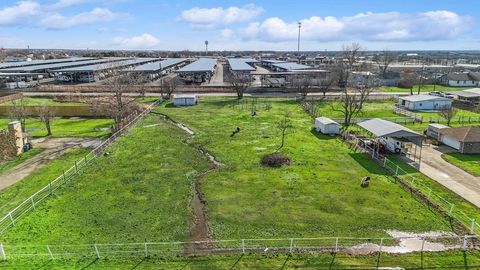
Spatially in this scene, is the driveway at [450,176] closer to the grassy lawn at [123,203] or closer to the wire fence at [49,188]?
the grassy lawn at [123,203]

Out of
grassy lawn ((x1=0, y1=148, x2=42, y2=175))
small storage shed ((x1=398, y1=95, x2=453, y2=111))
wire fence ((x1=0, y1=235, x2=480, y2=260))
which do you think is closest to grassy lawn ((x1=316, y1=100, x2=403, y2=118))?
small storage shed ((x1=398, y1=95, x2=453, y2=111))

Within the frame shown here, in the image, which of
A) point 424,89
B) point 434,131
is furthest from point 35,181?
point 424,89

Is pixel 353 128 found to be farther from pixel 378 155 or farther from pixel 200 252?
pixel 200 252

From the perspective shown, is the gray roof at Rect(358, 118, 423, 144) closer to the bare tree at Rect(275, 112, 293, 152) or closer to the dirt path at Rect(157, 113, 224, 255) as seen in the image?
the bare tree at Rect(275, 112, 293, 152)

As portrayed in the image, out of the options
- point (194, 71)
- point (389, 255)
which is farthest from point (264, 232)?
point (194, 71)

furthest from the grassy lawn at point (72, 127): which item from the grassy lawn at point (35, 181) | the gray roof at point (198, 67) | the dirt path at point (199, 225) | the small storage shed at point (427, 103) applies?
the small storage shed at point (427, 103)
